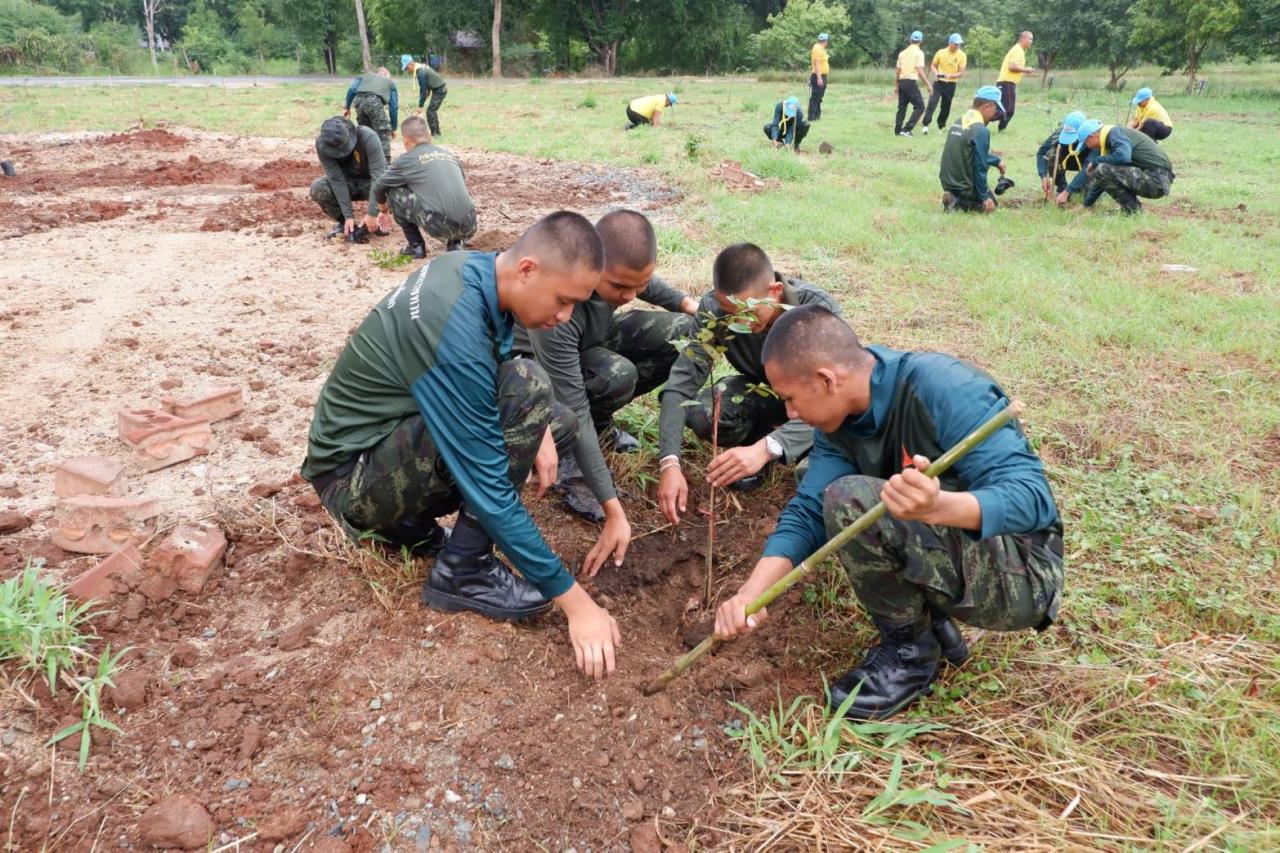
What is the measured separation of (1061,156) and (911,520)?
326 inches

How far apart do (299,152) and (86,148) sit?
3205 mm

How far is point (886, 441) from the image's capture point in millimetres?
2182

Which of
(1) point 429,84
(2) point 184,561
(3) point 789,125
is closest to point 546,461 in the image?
(2) point 184,561

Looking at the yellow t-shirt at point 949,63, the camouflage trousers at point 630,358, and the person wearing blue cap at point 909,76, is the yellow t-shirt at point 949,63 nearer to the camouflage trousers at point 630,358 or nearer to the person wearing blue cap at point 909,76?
the person wearing blue cap at point 909,76

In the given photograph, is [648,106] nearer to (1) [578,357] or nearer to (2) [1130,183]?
(2) [1130,183]

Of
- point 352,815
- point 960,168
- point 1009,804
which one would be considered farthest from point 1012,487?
point 960,168

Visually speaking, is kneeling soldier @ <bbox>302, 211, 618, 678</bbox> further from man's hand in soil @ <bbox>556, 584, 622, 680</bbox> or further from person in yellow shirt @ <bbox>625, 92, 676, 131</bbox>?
person in yellow shirt @ <bbox>625, 92, 676, 131</bbox>

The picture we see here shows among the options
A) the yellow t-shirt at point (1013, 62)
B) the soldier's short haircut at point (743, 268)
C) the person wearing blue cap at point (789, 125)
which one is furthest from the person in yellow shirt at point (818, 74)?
the soldier's short haircut at point (743, 268)

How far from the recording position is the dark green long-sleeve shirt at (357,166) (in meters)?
6.93

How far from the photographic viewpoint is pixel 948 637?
227 centimetres

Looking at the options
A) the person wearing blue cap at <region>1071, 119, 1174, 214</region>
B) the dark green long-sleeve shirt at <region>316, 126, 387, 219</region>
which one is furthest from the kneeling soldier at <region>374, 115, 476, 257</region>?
the person wearing blue cap at <region>1071, 119, 1174, 214</region>

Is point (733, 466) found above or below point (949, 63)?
below

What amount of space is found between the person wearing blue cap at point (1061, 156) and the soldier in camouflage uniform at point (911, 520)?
Result: 757 centimetres

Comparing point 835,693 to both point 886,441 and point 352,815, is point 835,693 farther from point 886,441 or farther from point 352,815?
point 352,815
